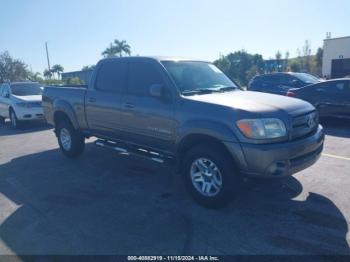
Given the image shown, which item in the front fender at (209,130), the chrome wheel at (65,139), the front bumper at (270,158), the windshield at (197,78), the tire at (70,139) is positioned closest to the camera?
the front bumper at (270,158)

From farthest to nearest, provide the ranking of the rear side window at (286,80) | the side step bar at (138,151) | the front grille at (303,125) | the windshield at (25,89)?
the rear side window at (286,80) < the windshield at (25,89) < the side step bar at (138,151) < the front grille at (303,125)

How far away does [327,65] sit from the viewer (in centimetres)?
3594

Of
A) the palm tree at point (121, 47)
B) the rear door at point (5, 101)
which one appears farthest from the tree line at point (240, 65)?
the rear door at point (5, 101)

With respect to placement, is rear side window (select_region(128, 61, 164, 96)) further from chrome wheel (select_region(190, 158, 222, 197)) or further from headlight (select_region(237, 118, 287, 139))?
headlight (select_region(237, 118, 287, 139))

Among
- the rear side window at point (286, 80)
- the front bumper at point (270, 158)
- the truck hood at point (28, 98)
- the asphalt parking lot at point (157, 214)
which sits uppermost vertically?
the rear side window at point (286, 80)

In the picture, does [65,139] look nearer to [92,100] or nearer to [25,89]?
[92,100]

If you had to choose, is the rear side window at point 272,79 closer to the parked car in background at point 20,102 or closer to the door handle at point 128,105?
the parked car in background at point 20,102

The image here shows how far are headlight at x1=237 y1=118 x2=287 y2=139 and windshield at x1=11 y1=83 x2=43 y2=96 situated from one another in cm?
1099

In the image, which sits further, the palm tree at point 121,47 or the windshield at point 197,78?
the palm tree at point 121,47

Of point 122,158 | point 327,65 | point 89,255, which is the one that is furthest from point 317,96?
point 327,65

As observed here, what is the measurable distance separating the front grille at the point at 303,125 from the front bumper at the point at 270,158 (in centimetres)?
11

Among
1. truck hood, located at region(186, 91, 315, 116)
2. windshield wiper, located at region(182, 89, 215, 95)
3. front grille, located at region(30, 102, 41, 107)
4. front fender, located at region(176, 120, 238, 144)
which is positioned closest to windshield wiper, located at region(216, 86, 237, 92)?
windshield wiper, located at region(182, 89, 215, 95)

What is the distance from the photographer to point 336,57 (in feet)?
115

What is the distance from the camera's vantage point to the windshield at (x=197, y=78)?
4.93 meters
